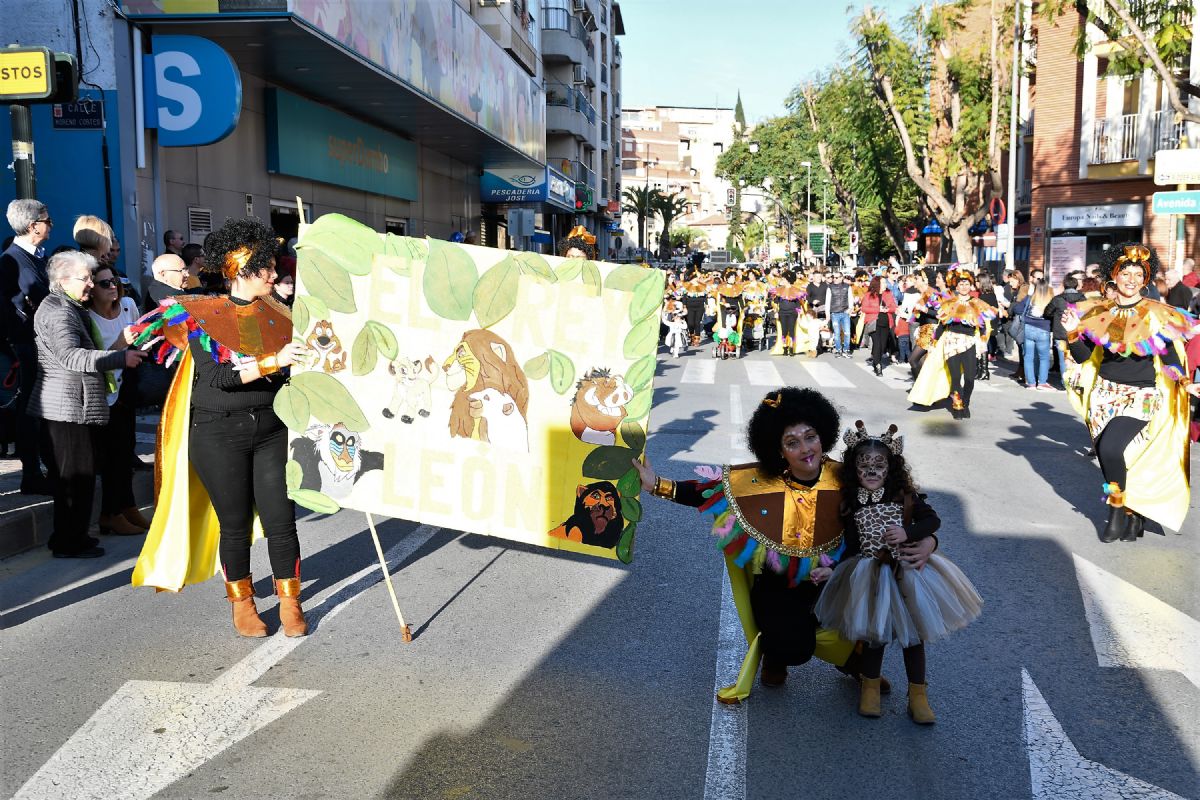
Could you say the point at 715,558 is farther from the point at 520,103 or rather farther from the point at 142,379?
the point at 520,103

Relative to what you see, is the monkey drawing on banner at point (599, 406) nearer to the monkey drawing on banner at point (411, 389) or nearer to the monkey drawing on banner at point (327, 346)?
the monkey drawing on banner at point (411, 389)

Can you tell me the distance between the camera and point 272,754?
4059mm

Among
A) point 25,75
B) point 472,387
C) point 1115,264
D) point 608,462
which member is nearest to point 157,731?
point 472,387

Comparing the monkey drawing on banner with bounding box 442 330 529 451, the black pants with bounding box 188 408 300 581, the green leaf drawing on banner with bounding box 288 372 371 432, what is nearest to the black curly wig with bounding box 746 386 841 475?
the monkey drawing on banner with bounding box 442 330 529 451

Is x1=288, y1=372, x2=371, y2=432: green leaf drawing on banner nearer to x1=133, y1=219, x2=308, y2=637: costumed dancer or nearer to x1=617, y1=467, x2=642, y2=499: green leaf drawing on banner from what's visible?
x1=133, y1=219, x2=308, y2=637: costumed dancer

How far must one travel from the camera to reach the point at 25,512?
7152mm

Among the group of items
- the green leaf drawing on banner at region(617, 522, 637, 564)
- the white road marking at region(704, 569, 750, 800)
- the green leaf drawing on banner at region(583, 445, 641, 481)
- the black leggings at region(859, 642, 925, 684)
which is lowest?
the white road marking at region(704, 569, 750, 800)

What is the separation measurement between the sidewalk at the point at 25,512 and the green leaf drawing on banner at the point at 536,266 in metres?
4.04

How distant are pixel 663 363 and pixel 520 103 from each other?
9.37m

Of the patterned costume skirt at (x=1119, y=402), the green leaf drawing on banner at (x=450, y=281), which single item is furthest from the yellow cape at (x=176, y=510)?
the patterned costume skirt at (x=1119, y=402)

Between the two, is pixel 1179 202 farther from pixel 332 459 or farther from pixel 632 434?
pixel 332 459

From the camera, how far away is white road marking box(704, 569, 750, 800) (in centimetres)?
380

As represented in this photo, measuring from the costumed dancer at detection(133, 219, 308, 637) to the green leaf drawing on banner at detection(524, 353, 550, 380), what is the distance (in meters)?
1.03

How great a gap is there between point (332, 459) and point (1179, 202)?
1402 cm
